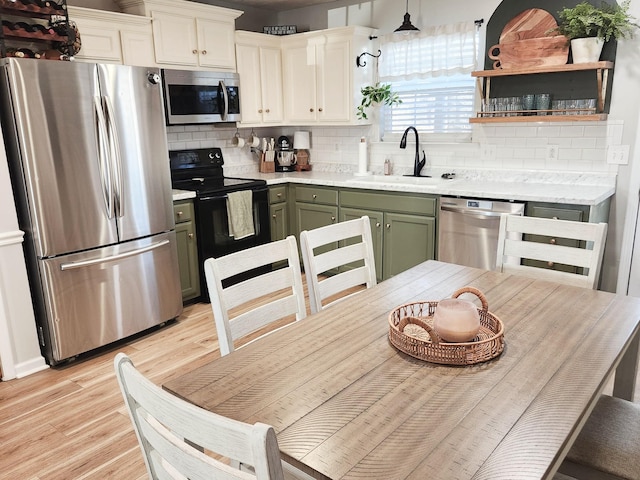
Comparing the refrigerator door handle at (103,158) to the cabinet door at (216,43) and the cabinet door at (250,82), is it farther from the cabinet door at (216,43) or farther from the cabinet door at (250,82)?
the cabinet door at (250,82)

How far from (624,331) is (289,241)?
45.0 inches

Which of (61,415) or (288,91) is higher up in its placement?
(288,91)

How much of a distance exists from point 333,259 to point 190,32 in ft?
9.07

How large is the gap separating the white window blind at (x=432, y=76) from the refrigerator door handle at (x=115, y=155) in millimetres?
2448

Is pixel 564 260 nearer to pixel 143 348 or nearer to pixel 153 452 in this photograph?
pixel 153 452

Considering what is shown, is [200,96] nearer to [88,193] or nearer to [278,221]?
[278,221]

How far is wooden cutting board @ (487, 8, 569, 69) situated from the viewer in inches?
134

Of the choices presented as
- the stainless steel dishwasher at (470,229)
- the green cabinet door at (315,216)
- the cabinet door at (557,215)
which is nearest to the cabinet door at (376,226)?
the green cabinet door at (315,216)

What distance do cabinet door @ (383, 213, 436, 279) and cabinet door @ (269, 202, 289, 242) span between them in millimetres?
1068

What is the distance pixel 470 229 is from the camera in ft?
11.4

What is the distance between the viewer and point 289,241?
1.92m

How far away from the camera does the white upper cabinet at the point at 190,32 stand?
3.79 metres

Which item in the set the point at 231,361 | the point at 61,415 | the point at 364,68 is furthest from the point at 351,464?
the point at 364,68

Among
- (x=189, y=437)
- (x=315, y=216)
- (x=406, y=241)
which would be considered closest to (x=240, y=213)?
(x=315, y=216)
